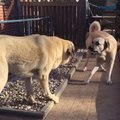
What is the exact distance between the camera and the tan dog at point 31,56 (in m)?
4.54

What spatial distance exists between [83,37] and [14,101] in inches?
254

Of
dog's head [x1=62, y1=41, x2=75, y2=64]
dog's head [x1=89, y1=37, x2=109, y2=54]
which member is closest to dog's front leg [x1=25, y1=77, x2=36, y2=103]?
dog's head [x1=62, y1=41, x2=75, y2=64]

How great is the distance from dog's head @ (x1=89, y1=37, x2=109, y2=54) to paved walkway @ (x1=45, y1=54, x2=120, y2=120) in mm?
770

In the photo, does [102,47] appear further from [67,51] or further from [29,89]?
[29,89]

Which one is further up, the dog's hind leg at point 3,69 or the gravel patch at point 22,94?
the dog's hind leg at point 3,69

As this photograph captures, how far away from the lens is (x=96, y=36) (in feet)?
23.1

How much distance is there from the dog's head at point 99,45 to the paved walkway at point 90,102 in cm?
77

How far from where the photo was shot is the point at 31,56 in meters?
4.98

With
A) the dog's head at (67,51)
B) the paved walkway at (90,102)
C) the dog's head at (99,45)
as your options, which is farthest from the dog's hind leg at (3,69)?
the dog's head at (99,45)

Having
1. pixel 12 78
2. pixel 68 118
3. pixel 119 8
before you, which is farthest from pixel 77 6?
pixel 68 118

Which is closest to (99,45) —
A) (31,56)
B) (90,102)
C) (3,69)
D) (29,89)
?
(90,102)

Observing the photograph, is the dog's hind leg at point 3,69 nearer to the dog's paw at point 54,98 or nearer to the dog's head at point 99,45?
the dog's paw at point 54,98

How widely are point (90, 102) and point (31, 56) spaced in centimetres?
151

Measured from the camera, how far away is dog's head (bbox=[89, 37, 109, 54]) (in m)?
6.63
